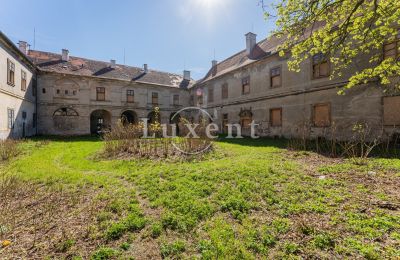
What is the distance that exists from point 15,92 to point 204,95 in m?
16.6

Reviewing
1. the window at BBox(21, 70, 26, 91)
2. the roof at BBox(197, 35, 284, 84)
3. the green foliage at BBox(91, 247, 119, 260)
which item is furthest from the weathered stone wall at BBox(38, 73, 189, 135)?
the green foliage at BBox(91, 247, 119, 260)

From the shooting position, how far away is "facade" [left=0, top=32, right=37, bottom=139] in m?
12.7

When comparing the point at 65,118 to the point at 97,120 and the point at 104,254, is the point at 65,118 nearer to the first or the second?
the point at 97,120

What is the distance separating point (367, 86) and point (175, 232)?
1229 cm

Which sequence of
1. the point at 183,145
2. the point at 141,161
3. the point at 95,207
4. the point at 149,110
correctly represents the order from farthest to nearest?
1. the point at 149,110
2. the point at 183,145
3. the point at 141,161
4. the point at 95,207

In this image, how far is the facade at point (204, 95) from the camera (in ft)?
38.1

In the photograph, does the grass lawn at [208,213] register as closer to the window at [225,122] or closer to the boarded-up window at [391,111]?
the boarded-up window at [391,111]

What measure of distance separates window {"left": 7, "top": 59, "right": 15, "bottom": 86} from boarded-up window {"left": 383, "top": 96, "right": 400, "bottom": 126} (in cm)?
2210

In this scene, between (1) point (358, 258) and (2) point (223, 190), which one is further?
(2) point (223, 190)

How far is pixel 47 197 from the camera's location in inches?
184

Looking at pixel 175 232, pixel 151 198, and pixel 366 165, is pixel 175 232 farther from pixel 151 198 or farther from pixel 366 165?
pixel 366 165

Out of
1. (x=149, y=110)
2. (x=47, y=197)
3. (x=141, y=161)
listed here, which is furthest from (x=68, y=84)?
(x=47, y=197)

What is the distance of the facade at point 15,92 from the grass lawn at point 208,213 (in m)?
10.3

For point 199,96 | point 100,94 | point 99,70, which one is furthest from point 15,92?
point 199,96
